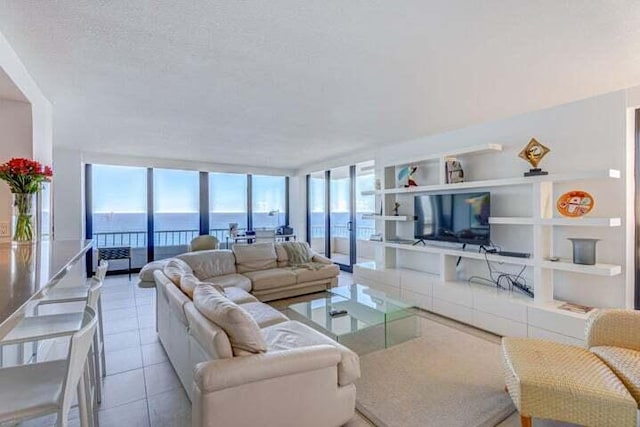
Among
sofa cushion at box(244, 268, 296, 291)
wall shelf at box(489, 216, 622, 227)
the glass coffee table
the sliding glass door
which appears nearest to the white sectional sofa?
the glass coffee table

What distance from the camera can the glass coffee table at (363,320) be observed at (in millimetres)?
2930

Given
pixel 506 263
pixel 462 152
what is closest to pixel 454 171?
pixel 462 152

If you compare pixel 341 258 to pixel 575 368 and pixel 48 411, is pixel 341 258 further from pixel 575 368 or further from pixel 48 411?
pixel 48 411

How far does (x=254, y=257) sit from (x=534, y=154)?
3.76m

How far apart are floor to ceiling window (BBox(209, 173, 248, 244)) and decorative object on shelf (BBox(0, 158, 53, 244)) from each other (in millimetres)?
4973

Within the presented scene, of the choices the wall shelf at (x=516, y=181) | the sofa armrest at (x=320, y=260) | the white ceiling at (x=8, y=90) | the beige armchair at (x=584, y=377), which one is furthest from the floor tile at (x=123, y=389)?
the wall shelf at (x=516, y=181)

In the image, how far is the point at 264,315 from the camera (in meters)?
2.71

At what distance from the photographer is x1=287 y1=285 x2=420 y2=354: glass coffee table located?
2.93 m

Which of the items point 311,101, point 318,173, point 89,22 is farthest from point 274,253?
point 89,22

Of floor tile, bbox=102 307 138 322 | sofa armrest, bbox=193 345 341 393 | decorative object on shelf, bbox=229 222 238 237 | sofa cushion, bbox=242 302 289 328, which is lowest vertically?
floor tile, bbox=102 307 138 322

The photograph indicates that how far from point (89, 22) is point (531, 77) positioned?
3.14 metres

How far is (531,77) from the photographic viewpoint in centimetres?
257

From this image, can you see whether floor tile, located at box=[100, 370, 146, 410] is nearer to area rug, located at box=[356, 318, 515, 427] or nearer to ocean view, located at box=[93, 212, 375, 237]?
area rug, located at box=[356, 318, 515, 427]

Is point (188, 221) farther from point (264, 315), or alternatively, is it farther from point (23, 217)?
point (264, 315)
